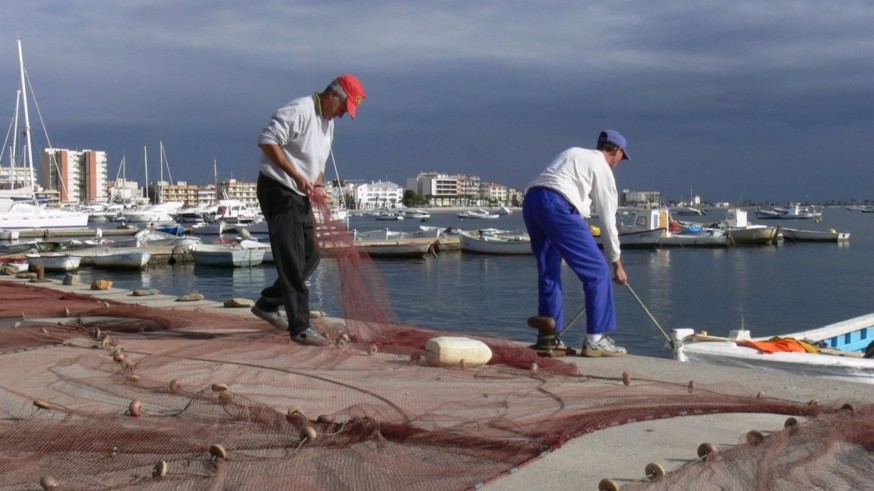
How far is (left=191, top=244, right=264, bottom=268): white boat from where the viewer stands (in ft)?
130

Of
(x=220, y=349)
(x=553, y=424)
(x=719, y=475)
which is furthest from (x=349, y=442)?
(x=220, y=349)

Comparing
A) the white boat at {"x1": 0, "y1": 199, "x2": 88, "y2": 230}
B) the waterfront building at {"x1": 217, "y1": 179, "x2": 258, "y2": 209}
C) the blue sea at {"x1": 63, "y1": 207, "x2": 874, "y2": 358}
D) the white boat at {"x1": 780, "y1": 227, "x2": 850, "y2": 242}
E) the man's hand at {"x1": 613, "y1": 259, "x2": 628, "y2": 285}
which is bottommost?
the blue sea at {"x1": 63, "y1": 207, "x2": 874, "y2": 358}

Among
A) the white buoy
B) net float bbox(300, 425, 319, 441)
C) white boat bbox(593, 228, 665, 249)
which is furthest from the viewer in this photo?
white boat bbox(593, 228, 665, 249)

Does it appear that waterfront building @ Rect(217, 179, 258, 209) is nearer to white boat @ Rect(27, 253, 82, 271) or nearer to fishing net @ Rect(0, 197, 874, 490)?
white boat @ Rect(27, 253, 82, 271)

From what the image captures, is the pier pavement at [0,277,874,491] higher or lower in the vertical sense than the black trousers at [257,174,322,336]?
lower

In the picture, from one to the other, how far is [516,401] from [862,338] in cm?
924

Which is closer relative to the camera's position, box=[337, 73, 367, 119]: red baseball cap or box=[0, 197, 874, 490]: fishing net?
box=[0, 197, 874, 490]: fishing net

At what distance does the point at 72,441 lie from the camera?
10.2 ft

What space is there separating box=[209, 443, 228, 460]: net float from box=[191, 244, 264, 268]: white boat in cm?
3727

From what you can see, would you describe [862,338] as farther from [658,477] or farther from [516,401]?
[658,477]

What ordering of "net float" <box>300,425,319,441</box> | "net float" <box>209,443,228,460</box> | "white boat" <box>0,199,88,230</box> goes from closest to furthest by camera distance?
"net float" <box>209,443,228,460</box> < "net float" <box>300,425,319,441</box> < "white boat" <box>0,199,88,230</box>

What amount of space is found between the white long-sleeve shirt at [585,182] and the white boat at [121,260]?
3517 centimetres

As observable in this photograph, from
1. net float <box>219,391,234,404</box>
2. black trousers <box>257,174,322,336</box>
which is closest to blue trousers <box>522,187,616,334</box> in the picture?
black trousers <box>257,174,322,336</box>

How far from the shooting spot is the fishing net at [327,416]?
2924 mm
